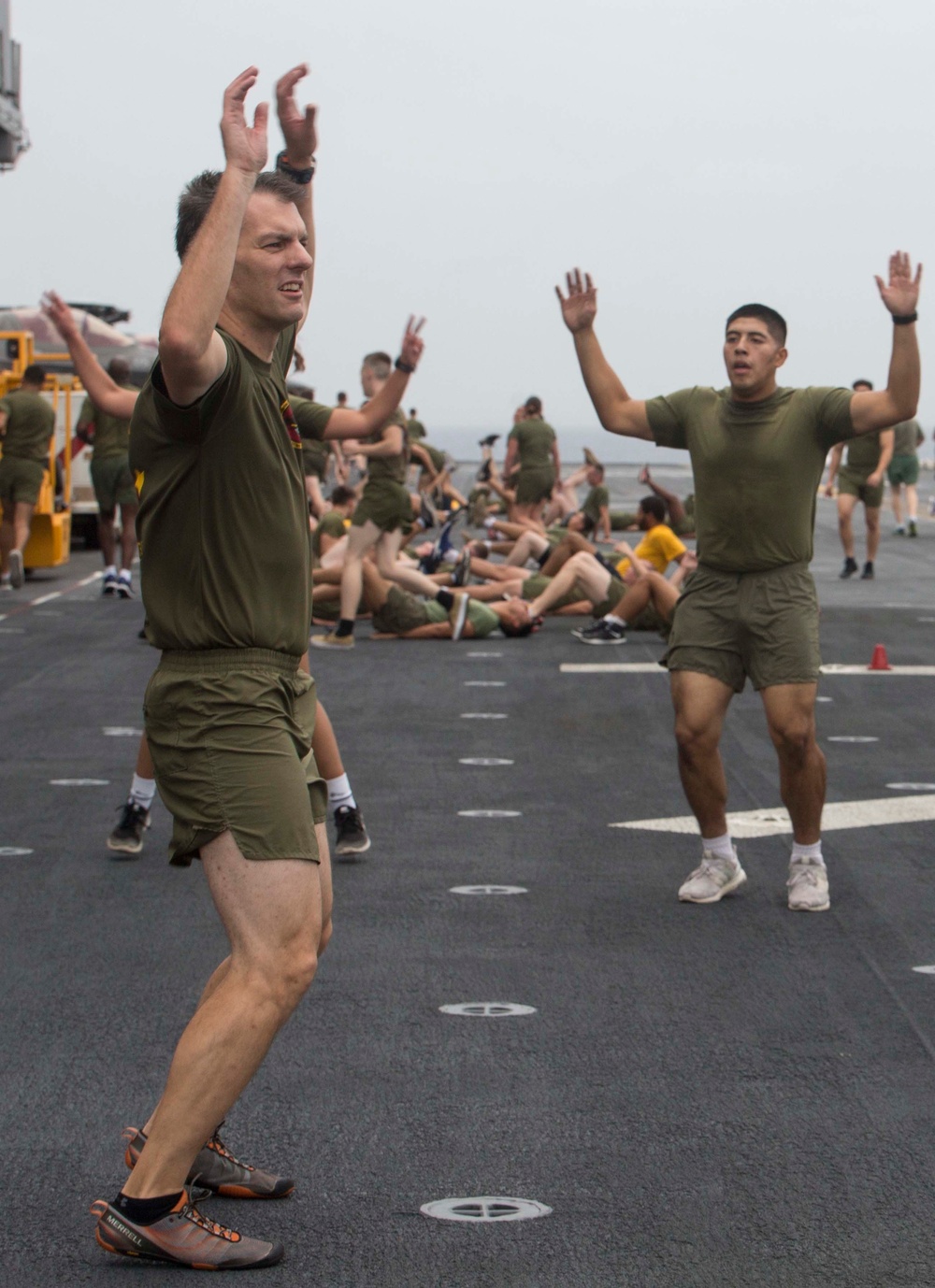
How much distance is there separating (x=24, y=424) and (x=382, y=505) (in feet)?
19.1

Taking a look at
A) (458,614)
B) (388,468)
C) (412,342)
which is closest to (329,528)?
(458,614)

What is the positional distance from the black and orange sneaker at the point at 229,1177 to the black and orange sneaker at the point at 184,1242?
0.28 meters

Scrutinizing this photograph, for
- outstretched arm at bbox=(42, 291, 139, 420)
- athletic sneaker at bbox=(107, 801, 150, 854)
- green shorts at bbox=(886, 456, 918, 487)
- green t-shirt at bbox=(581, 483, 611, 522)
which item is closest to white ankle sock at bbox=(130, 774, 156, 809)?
athletic sneaker at bbox=(107, 801, 150, 854)

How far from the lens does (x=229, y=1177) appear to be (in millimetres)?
3721

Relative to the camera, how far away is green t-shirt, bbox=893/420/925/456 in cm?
2577

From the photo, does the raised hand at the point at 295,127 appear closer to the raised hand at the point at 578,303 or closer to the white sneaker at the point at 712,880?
the raised hand at the point at 578,303

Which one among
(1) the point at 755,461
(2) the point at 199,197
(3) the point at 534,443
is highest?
(2) the point at 199,197

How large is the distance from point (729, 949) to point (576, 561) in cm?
996

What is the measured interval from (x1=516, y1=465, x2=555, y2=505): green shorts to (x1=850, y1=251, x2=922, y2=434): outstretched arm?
54.0 feet

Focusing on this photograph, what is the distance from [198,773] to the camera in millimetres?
3436

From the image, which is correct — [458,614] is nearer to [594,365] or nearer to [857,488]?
[857,488]

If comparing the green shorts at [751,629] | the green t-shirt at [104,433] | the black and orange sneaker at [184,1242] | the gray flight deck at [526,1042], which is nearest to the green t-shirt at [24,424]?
the green t-shirt at [104,433]

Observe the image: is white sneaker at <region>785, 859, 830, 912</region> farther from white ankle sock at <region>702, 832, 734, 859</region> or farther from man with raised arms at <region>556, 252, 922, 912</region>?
white ankle sock at <region>702, 832, 734, 859</region>

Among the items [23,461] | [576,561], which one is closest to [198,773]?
[576,561]
